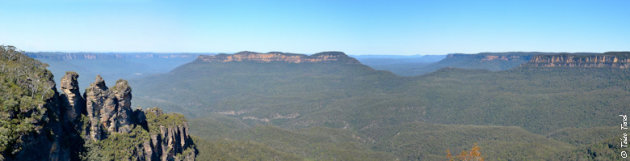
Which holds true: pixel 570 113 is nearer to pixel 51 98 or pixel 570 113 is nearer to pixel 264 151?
pixel 264 151

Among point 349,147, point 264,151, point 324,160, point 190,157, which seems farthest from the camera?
point 349,147

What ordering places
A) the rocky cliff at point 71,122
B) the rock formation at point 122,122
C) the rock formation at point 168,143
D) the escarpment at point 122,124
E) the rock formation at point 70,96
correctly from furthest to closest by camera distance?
the rock formation at point 168,143 < the rock formation at point 122,122 < the escarpment at point 122,124 < the rock formation at point 70,96 < the rocky cliff at point 71,122

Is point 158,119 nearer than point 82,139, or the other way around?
point 82,139

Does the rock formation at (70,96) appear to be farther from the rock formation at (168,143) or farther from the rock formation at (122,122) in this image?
the rock formation at (168,143)

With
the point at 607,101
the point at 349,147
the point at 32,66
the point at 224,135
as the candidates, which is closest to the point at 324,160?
the point at 349,147

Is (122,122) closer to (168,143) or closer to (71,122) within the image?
(168,143)

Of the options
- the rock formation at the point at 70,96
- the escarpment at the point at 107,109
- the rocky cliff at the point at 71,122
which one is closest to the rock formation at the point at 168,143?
the rocky cliff at the point at 71,122

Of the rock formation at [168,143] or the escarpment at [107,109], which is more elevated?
the escarpment at [107,109]

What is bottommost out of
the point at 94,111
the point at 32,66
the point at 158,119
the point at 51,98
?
the point at 158,119

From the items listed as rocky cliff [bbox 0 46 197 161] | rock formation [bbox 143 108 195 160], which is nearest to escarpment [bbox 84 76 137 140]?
rocky cliff [bbox 0 46 197 161]
